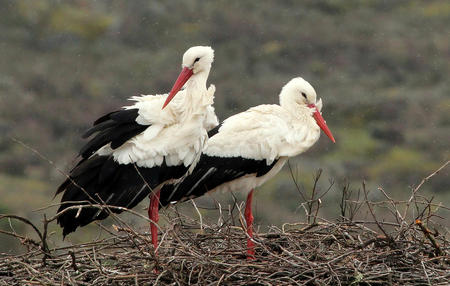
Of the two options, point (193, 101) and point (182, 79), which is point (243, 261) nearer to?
point (193, 101)

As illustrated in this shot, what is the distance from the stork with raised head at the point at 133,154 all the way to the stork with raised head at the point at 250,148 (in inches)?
22.7

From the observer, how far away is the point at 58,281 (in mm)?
6625

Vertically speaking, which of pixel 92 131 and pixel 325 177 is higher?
pixel 92 131

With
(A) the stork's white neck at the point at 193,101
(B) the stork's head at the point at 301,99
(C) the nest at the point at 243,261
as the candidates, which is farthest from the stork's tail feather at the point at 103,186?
(B) the stork's head at the point at 301,99

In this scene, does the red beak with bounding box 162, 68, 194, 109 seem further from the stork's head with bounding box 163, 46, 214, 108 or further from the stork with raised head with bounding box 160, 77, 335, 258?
the stork with raised head with bounding box 160, 77, 335, 258

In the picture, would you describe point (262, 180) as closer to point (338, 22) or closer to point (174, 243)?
point (174, 243)

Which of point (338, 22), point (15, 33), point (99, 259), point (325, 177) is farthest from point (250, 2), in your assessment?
point (99, 259)

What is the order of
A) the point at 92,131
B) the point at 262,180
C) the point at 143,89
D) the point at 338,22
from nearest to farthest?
the point at 92,131 → the point at 262,180 → the point at 143,89 → the point at 338,22

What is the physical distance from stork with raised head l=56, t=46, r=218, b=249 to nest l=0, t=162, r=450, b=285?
361mm

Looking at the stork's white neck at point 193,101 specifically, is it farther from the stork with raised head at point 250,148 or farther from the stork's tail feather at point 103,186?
the stork with raised head at point 250,148

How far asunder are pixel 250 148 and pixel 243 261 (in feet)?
5.16

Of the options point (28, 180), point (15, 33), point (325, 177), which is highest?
point (15, 33)

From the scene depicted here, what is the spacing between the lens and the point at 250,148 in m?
8.16

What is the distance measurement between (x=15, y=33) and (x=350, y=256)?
68.9ft
